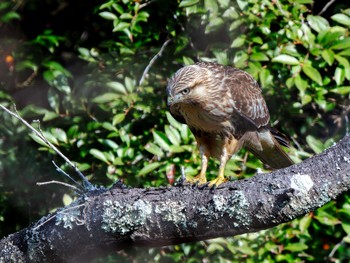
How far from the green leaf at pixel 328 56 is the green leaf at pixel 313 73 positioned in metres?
0.12

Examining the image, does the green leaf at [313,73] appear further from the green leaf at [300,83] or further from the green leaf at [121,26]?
the green leaf at [121,26]

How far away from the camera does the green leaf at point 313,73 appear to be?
475 centimetres

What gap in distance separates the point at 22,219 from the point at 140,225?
2.66m

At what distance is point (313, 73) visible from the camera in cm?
477

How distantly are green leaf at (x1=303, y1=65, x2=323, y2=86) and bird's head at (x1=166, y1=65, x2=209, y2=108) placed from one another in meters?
0.74

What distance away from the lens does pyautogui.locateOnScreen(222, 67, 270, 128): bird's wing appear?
14.9ft

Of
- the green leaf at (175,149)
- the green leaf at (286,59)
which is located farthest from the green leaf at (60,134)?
the green leaf at (286,59)

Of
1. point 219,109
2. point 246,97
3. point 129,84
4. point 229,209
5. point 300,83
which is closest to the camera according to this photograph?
point 229,209

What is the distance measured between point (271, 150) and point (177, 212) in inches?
73.3

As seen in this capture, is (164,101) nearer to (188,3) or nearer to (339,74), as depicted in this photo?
(188,3)

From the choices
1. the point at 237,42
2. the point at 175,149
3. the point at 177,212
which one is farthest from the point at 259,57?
the point at 177,212

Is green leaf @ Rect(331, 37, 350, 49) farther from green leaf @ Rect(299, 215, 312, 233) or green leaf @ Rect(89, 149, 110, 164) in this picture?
green leaf @ Rect(89, 149, 110, 164)

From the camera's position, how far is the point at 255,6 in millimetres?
4957

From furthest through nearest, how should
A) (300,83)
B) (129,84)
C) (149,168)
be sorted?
(129,84)
(300,83)
(149,168)
